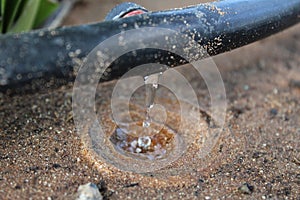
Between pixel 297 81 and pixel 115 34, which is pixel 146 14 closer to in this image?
pixel 115 34

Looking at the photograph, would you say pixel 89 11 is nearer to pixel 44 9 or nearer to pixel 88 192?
pixel 44 9

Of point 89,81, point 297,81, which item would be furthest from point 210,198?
point 297,81

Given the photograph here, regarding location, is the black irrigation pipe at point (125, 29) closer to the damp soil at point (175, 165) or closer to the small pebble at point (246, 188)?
the damp soil at point (175, 165)

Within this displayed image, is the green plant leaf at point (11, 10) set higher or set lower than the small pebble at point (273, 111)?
higher

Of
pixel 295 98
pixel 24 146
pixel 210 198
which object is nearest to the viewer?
pixel 210 198

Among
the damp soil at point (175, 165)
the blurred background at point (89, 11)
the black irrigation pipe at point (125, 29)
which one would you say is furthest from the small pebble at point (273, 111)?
the blurred background at point (89, 11)

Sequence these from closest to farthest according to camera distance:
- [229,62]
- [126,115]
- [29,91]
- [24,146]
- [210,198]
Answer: [29,91], [210,198], [24,146], [126,115], [229,62]

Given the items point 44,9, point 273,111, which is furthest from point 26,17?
point 273,111
